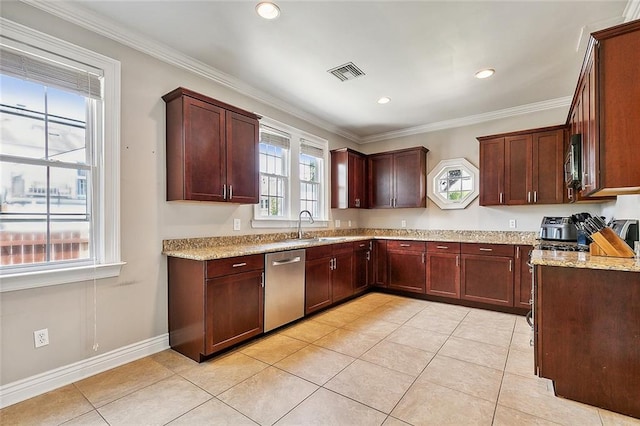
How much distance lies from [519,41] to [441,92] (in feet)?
3.66

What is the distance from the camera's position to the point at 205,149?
2.79 m

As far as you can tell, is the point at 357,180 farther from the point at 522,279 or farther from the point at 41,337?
the point at 41,337

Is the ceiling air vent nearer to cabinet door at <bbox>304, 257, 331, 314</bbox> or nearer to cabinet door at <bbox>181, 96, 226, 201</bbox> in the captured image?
cabinet door at <bbox>181, 96, 226, 201</bbox>

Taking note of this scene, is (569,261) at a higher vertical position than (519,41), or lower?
lower

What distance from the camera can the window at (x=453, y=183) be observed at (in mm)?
4641

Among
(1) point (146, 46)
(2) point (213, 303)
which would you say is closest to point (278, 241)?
(2) point (213, 303)

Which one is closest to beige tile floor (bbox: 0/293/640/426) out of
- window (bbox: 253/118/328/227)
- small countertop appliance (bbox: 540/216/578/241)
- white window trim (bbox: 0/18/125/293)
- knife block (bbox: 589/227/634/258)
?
white window trim (bbox: 0/18/125/293)

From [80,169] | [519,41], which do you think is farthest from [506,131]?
[80,169]

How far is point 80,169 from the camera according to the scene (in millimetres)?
2340

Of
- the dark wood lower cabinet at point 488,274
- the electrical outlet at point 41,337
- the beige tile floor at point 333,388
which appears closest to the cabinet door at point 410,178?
the dark wood lower cabinet at point 488,274

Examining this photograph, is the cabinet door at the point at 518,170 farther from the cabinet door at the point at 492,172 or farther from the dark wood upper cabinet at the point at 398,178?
the dark wood upper cabinet at the point at 398,178

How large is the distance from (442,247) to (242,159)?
293cm

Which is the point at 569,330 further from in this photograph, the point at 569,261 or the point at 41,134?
the point at 41,134

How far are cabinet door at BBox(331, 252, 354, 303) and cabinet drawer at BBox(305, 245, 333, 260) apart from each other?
0.17 m
